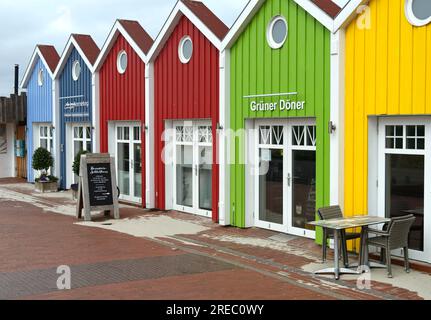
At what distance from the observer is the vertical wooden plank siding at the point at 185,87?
1344 centimetres

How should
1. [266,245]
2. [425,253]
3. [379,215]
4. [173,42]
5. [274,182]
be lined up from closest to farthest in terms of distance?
[425,253] → [379,215] → [266,245] → [274,182] → [173,42]

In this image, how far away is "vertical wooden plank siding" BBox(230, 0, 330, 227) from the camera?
10.7 meters

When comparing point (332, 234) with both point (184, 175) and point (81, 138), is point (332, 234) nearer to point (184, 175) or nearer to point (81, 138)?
point (184, 175)

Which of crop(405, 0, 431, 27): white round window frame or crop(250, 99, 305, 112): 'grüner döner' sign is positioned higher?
crop(405, 0, 431, 27): white round window frame

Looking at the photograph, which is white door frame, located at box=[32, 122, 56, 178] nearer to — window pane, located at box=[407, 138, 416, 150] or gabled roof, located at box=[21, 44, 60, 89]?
gabled roof, located at box=[21, 44, 60, 89]

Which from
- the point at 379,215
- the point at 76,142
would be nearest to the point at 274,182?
the point at 379,215

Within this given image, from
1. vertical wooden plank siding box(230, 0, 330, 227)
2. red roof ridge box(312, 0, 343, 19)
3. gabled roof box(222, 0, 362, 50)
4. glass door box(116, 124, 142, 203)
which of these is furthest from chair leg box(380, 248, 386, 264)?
glass door box(116, 124, 142, 203)

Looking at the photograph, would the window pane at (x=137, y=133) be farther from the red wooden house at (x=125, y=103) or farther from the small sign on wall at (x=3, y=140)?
the small sign on wall at (x=3, y=140)

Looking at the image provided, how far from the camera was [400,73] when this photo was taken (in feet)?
30.6

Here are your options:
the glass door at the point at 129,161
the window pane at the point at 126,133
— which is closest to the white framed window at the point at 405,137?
the glass door at the point at 129,161

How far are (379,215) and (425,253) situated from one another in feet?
3.28

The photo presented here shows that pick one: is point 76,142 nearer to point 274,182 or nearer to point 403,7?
point 274,182

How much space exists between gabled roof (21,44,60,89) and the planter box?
12.0 feet

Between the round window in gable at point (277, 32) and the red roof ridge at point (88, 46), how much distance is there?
8.35 metres
